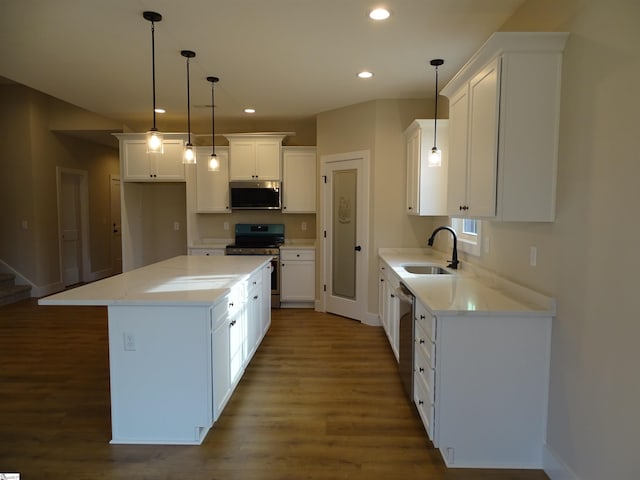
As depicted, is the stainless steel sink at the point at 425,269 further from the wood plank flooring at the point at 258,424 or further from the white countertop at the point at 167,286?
the white countertop at the point at 167,286

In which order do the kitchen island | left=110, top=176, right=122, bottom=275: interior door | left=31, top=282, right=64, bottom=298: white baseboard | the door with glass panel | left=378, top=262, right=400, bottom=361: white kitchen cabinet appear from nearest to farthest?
the kitchen island, left=378, top=262, right=400, bottom=361: white kitchen cabinet, the door with glass panel, left=31, top=282, right=64, bottom=298: white baseboard, left=110, top=176, right=122, bottom=275: interior door

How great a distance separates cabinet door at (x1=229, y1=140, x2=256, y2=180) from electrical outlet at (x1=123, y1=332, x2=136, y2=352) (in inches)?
148

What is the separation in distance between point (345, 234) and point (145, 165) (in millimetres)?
3188

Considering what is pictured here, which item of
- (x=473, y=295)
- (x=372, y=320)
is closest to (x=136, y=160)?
(x=372, y=320)

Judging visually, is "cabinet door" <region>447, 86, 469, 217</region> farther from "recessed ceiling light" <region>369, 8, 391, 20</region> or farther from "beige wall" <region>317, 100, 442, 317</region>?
"beige wall" <region>317, 100, 442, 317</region>

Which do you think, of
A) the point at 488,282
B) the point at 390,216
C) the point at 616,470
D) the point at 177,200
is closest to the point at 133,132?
the point at 177,200

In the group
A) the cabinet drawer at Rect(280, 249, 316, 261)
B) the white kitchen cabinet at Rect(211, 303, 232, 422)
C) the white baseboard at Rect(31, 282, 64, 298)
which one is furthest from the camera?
the white baseboard at Rect(31, 282, 64, 298)

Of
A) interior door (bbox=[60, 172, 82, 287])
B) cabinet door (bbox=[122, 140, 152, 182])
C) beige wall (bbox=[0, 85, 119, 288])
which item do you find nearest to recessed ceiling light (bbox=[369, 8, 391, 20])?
cabinet door (bbox=[122, 140, 152, 182])

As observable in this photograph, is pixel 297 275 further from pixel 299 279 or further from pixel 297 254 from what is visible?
pixel 297 254

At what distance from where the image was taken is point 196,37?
3.06 meters

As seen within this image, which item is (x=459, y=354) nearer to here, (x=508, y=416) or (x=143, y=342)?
(x=508, y=416)

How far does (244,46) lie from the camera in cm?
323

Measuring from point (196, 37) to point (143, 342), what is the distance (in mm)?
2326

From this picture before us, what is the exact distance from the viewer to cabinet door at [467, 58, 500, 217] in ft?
7.23
